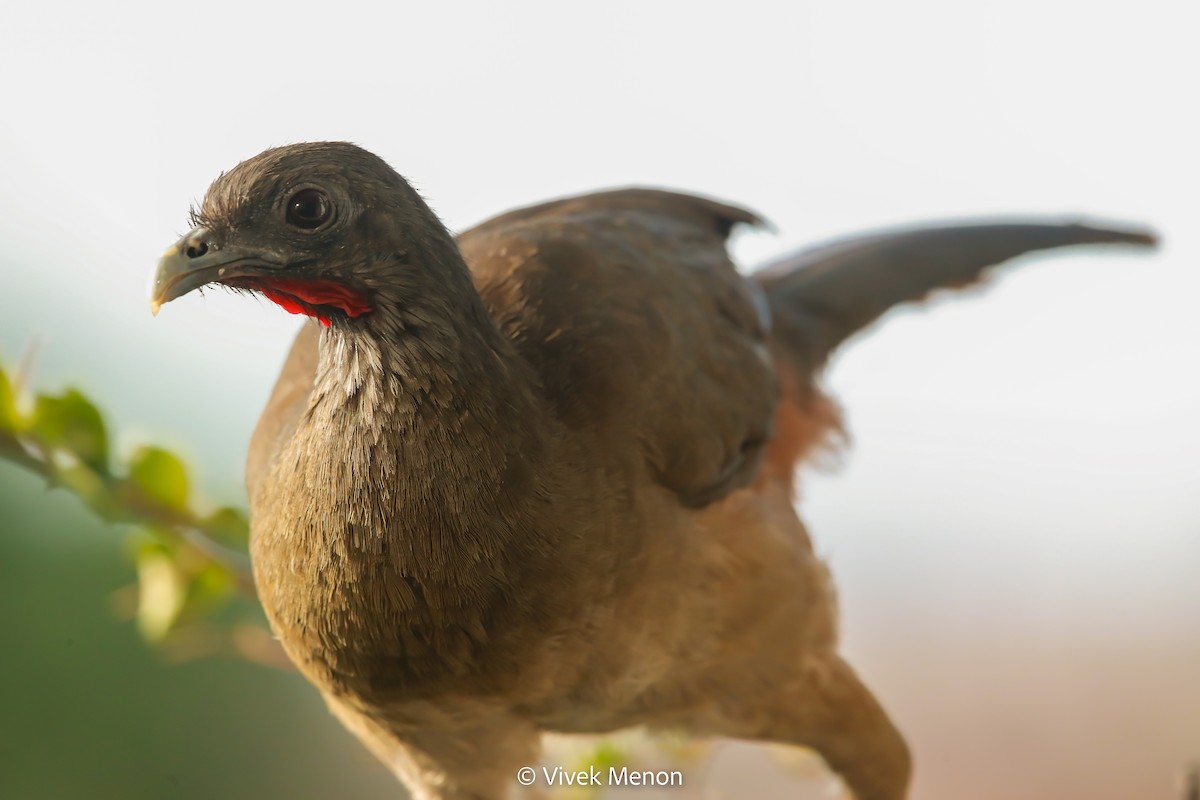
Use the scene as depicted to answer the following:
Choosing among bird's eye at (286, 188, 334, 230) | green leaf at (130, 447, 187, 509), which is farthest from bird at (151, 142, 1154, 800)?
green leaf at (130, 447, 187, 509)

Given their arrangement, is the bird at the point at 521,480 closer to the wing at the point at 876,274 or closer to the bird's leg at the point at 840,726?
the bird's leg at the point at 840,726

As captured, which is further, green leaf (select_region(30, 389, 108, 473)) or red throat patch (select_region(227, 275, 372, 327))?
green leaf (select_region(30, 389, 108, 473))

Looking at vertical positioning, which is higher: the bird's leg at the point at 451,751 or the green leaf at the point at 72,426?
the green leaf at the point at 72,426

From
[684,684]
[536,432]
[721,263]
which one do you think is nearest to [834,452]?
[721,263]

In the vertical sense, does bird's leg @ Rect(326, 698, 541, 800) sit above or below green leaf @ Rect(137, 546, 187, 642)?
below

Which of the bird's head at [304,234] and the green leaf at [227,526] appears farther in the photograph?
the green leaf at [227,526]

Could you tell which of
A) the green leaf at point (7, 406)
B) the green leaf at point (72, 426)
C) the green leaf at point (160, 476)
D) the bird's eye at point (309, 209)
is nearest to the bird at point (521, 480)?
the bird's eye at point (309, 209)

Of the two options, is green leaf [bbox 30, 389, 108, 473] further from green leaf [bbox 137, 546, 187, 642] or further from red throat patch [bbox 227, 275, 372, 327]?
red throat patch [bbox 227, 275, 372, 327]
